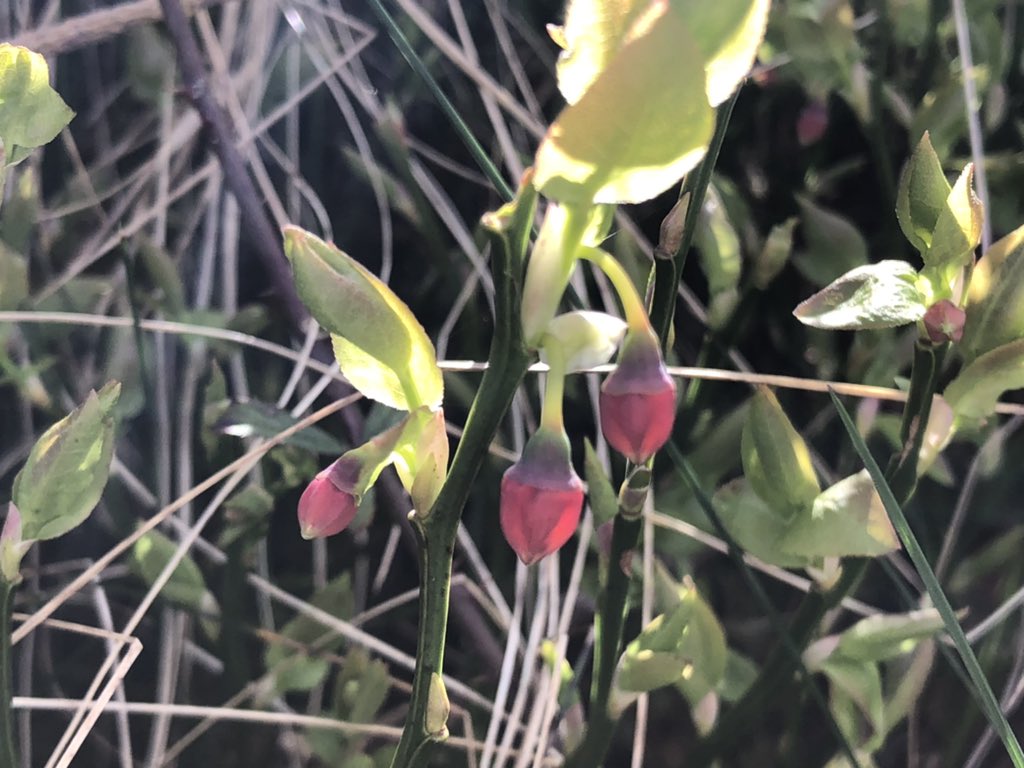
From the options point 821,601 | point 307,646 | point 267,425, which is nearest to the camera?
A: point 821,601

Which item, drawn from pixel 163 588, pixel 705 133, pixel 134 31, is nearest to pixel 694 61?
pixel 705 133

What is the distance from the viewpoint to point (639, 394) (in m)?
0.27

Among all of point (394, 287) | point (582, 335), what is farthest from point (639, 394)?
point (394, 287)

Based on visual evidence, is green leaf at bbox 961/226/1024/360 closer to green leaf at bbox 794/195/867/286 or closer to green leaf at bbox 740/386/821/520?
green leaf at bbox 740/386/821/520

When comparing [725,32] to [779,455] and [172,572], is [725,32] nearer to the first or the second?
[779,455]

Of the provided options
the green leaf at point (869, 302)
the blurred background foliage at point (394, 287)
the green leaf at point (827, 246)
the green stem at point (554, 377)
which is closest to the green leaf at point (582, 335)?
the green stem at point (554, 377)

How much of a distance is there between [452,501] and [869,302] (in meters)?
0.20

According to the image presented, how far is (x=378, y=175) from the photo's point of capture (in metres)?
0.79

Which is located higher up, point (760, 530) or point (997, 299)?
point (997, 299)

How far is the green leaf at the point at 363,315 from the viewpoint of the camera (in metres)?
0.30

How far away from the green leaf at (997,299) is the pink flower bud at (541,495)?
0.22 meters

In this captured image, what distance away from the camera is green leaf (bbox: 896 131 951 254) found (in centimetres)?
37

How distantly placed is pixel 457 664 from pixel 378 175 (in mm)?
453

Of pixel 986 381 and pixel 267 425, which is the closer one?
pixel 986 381
